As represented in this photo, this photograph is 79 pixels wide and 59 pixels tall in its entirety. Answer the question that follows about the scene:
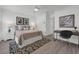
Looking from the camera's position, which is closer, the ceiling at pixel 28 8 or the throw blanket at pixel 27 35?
the ceiling at pixel 28 8

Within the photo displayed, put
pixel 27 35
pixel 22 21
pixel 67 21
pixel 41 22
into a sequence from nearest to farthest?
pixel 22 21, pixel 41 22, pixel 67 21, pixel 27 35

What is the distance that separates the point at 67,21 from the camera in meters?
2.43

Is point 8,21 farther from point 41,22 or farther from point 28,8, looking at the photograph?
point 41,22

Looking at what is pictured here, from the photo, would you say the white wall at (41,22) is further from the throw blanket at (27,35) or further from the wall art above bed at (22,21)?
the wall art above bed at (22,21)

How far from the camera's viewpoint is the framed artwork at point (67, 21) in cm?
233

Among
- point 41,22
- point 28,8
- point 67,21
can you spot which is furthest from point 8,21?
point 67,21

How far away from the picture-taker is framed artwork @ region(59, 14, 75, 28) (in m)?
2.33

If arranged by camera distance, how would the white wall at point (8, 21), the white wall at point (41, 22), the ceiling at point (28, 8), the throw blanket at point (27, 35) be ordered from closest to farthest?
the ceiling at point (28, 8), the white wall at point (8, 21), the white wall at point (41, 22), the throw blanket at point (27, 35)

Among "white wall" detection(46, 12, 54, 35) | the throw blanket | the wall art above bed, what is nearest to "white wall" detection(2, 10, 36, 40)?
the wall art above bed

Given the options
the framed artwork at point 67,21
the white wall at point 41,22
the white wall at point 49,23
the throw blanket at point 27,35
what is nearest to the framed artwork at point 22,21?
the white wall at point 41,22

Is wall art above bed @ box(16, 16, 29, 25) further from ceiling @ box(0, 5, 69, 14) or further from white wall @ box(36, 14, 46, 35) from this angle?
white wall @ box(36, 14, 46, 35)

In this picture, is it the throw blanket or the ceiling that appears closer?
the ceiling

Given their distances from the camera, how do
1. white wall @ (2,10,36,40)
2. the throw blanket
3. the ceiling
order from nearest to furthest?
the ceiling < white wall @ (2,10,36,40) < the throw blanket

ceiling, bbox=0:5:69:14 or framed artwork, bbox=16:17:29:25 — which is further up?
ceiling, bbox=0:5:69:14
